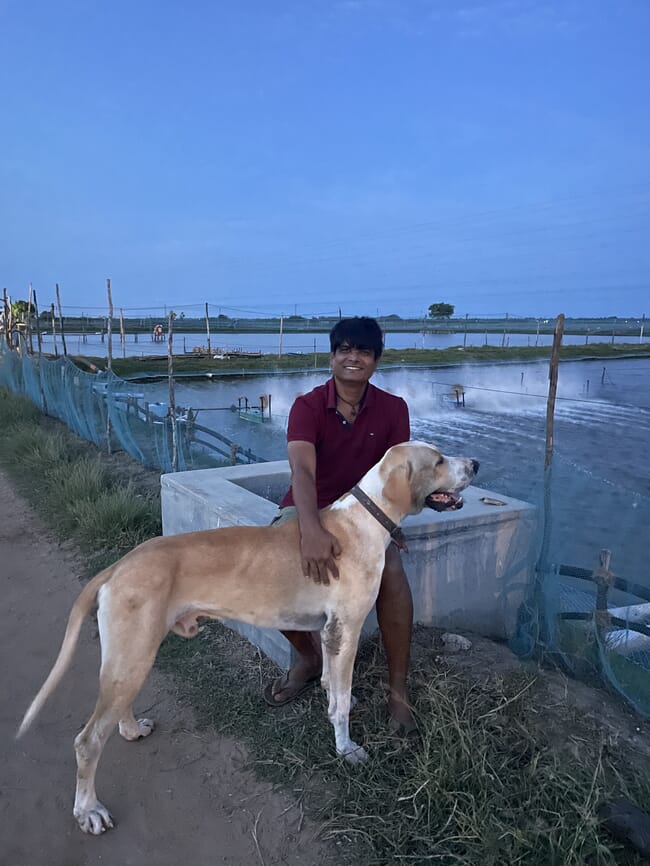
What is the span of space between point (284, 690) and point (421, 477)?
1541 mm

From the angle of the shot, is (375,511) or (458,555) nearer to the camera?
(375,511)

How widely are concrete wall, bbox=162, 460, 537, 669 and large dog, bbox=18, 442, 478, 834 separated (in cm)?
101

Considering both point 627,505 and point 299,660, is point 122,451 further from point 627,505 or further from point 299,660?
point 627,505

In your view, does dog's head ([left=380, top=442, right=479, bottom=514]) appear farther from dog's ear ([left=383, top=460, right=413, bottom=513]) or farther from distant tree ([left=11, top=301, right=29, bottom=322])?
distant tree ([left=11, top=301, right=29, bottom=322])

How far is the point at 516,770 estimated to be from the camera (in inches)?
111

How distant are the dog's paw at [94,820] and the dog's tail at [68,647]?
0.46 metres

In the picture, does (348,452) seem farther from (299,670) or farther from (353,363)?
(299,670)

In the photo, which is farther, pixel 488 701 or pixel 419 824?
pixel 488 701

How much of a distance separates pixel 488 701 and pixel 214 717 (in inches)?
59.8

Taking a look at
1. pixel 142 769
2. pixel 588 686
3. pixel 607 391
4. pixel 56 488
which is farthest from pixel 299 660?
pixel 607 391

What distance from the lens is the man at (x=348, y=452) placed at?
10.3 ft

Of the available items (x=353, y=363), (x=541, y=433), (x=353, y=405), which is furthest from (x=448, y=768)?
(x=541, y=433)

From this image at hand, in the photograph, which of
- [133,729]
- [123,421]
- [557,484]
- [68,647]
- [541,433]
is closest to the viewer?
[68,647]

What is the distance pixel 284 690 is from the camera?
347cm
